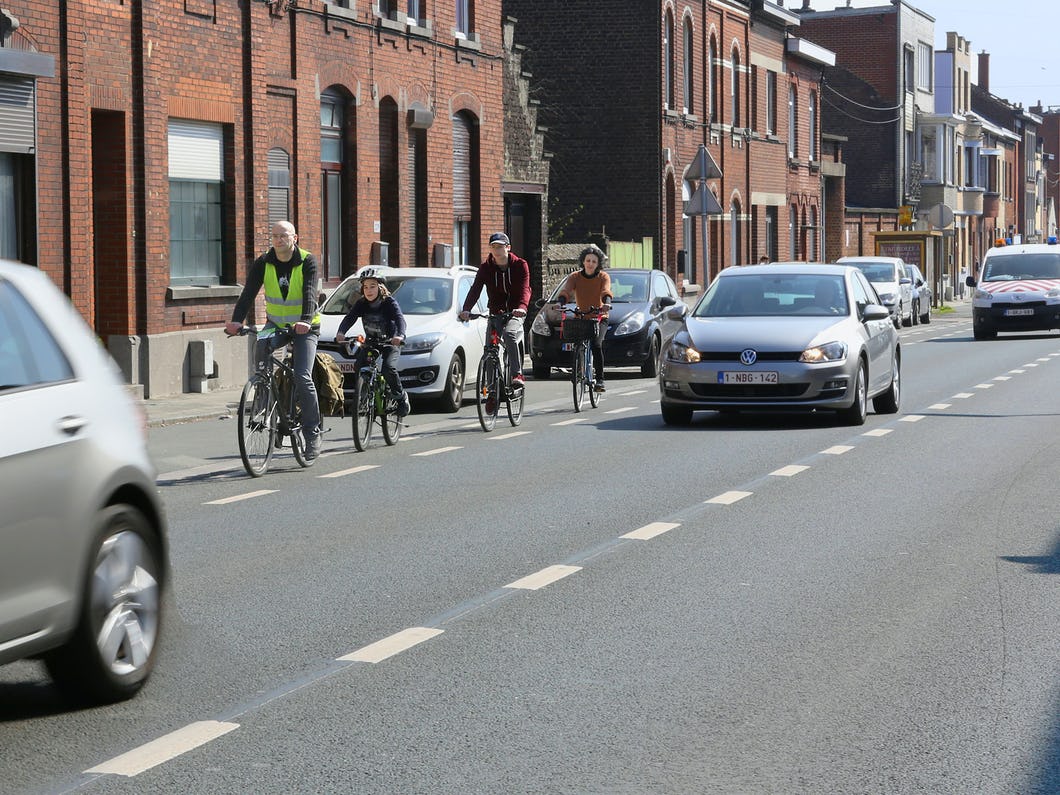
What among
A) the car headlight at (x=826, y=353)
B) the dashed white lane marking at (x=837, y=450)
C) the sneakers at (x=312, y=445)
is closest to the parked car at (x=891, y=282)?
the car headlight at (x=826, y=353)

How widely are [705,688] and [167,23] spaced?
1773cm

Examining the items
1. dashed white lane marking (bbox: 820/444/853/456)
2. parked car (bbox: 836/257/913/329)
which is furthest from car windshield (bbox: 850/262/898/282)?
dashed white lane marking (bbox: 820/444/853/456)

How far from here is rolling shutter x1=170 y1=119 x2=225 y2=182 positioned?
2325cm

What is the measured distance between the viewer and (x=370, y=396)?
15625 mm

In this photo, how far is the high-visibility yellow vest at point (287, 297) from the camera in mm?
13930

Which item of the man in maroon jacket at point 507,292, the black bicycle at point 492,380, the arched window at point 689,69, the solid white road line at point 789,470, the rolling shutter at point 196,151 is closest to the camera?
the solid white road line at point 789,470

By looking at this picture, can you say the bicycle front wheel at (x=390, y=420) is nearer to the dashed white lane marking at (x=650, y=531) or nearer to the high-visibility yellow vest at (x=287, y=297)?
the high-visibility yellow vest at (x=287, y=297)

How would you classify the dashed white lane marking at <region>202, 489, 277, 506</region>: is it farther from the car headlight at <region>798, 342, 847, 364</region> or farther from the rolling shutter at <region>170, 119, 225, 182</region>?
the rolling shutter at <region>170, 119, 225, 182</region>

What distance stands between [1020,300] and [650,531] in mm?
28791

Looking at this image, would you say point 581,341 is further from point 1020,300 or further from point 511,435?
point 1020,300

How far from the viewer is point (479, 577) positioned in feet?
29.1

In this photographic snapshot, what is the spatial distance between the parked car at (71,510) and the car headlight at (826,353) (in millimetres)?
11030

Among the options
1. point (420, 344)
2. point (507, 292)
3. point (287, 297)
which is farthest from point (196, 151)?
point (287, 297)

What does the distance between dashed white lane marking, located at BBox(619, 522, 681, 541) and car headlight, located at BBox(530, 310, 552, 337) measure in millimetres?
15107
